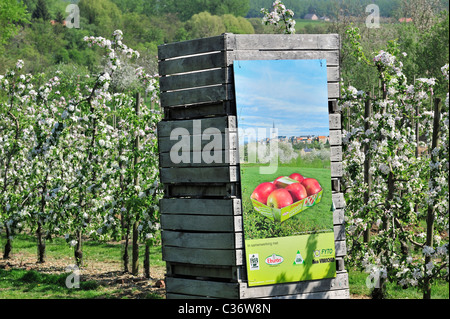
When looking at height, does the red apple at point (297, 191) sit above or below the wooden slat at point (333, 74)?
below

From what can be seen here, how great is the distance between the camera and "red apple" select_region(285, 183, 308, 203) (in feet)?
19.0

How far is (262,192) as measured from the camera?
5.71m

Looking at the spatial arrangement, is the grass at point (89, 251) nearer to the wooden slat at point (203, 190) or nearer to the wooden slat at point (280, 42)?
the wooden slat at point (203, 190)

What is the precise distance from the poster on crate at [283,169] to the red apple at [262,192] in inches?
0.4

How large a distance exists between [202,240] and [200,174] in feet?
2.36

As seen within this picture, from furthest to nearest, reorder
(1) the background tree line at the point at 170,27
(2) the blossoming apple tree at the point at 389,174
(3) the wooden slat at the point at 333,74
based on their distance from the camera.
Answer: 1. (1) the background tree line at the point at 170,27
2. (2) the blossoming apple tree at the point at 389,174
3. (3) the wooden slat at the point at 333,74

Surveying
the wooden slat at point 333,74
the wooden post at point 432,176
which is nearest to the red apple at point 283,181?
the wooden slat at point 333,74

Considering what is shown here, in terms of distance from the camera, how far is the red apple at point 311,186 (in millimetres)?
5875

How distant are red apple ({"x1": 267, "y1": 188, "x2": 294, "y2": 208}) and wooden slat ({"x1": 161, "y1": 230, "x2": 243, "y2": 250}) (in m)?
0.48

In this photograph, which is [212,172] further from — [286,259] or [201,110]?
[286,259]

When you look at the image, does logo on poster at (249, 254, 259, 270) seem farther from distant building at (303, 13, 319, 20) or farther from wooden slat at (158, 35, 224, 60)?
distant building at (303, 13, 319, 20)

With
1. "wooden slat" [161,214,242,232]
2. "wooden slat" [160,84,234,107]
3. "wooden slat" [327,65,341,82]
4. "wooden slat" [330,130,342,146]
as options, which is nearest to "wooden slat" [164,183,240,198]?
"wooden slat" [161,214,242,232]

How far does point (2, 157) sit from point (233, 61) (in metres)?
9.78
